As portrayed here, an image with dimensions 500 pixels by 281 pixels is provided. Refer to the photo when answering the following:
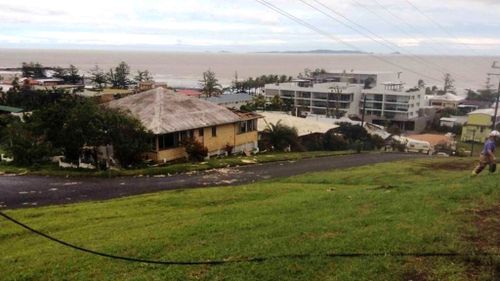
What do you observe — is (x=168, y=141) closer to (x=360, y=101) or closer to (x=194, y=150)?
(x=194, y=150)

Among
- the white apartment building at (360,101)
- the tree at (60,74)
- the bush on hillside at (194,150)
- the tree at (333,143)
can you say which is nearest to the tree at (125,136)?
the bush on hillside at (194,150)

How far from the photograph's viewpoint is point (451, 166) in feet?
84.5

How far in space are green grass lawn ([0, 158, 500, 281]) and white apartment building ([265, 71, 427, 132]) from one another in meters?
74.8

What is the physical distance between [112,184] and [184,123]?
9.73 meters

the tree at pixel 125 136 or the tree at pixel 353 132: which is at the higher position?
the tree at pixel 125 136

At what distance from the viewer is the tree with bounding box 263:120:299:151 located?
3978 cm

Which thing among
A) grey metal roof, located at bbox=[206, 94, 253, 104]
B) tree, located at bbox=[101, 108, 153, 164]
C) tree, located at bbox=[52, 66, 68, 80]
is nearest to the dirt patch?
tree, located at bbox=[101, 108, 153, 164]

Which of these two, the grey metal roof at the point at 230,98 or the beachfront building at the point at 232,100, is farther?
the grey metal roof at the point at 230,98

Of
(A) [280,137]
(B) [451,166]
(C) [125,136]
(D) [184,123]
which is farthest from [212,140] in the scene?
(B) [451,166]

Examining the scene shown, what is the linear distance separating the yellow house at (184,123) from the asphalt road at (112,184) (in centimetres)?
508

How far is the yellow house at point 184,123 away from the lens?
30.5m

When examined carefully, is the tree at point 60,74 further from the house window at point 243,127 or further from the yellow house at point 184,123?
the house window at point 243,127

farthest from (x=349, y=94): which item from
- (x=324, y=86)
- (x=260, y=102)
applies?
(x=260, y=102)

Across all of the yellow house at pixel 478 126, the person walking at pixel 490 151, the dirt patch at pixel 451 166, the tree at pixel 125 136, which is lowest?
the yellow house at pixel 478 126
